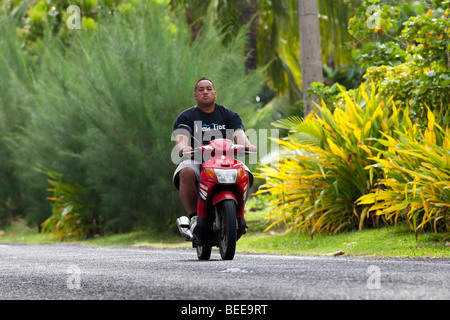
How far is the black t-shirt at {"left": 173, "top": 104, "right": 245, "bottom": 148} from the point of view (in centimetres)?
770

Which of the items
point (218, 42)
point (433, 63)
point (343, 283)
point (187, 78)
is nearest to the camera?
point (343, 283)

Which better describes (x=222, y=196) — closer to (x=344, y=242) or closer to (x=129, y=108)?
(x=344, y=242)

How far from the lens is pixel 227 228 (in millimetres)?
7242

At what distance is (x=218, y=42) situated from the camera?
15438 millimetres

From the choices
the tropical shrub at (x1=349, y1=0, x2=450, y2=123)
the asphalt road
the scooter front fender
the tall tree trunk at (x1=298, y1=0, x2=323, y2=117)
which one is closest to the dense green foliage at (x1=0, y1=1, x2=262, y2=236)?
the tall tree trunk at (x1=298, y1=0, x2=323, y2=117)

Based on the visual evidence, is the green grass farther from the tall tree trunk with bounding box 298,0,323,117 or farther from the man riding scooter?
the tall tree trunk with bounding box 298,0,323,117

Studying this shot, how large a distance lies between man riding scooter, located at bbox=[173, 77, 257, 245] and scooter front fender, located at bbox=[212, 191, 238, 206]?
326 mm

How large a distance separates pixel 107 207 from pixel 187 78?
3.39 meters

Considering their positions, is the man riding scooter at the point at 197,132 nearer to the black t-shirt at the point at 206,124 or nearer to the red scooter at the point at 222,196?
the black t-shirt at the point at 206,124

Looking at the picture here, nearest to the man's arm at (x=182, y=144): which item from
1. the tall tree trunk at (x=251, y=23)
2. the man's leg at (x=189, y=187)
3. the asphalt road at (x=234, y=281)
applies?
the man's leg at (x=189, y=187)

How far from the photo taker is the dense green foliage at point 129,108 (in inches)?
559

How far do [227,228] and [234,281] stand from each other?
190 cm
